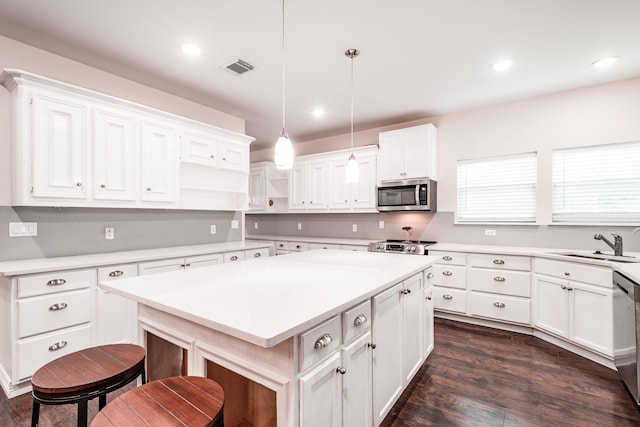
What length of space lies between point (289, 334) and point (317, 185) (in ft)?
14.2

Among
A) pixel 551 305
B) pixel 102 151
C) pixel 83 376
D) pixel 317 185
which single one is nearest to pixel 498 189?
pixel 551 305

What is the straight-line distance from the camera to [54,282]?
2.21 m

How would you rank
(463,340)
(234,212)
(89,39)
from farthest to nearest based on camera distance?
(234,212) → (463,340) → (89,39)

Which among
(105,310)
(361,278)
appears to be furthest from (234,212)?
(361,278)

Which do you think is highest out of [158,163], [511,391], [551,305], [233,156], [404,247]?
[233,156]

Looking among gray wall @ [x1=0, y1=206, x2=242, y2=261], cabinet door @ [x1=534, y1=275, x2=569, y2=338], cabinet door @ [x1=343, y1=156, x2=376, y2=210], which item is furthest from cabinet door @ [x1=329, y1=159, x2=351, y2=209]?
cabinet door @ [x1=534, y1=275, x2=569, y2=338]

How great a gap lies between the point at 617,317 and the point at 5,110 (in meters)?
5.09

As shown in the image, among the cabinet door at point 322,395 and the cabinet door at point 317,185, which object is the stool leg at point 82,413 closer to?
the cabinet door at point 322,395

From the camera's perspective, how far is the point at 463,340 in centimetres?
312

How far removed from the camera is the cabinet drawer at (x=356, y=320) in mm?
1389

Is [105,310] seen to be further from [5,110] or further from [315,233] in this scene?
[315,233]

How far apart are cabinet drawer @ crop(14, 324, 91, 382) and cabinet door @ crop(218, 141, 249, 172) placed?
Answer: 7.38 ft

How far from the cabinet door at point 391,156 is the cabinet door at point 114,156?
316 cm

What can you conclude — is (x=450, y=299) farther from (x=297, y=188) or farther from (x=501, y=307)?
(x=297, y=188)
